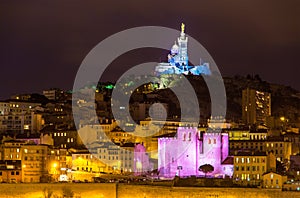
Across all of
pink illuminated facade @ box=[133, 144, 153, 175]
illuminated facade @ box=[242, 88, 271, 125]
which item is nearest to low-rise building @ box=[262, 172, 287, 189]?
pink illuminated facade @ box=[133, 144, 153, 175]

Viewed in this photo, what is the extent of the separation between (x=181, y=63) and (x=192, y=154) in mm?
42018

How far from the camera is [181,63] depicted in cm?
9056

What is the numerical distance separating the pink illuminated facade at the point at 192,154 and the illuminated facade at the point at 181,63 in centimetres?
3902

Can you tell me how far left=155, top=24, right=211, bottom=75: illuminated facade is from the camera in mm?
89125

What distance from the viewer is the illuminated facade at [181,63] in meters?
89.1

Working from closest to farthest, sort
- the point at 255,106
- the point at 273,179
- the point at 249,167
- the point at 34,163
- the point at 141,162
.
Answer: the point at 273,179 < the point at 249,167 < the point at 34,163 < the point at 141,162 < the point at 255,106

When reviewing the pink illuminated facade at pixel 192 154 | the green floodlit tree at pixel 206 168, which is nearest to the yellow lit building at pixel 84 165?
the pink illuminated facade at pixel 192 154

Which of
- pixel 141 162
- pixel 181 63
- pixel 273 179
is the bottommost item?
pixel 273 179

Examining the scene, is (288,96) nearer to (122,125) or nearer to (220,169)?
(122,125)

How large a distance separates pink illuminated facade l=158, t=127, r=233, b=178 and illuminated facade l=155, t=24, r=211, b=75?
3902 cm

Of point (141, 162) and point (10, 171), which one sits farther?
point (141, 162)

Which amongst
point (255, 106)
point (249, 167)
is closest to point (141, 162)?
point (249, 167)

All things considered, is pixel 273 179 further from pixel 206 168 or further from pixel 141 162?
pixel 141 162

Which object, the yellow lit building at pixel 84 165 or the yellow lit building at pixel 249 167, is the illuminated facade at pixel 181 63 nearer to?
the yellow lit building at pixel 84 165
